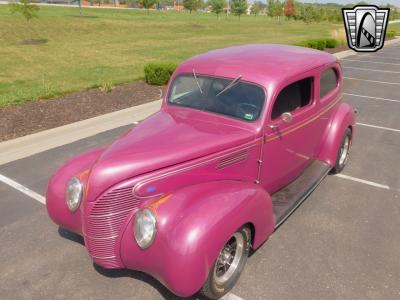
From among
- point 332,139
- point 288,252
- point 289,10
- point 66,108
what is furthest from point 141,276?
point 289,10

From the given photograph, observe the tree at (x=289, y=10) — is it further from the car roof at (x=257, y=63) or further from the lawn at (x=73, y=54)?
the car roof at (x=257, y=63)

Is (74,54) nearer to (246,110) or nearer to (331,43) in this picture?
(331,43)

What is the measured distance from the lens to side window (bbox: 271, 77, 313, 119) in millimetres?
4516

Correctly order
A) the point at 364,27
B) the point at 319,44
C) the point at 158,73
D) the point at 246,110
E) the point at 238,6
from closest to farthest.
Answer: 1. the point at 246,110
2. the point at 158,73
3. the point at 319,44
4. the point at 364,27
5. the point at 238,6

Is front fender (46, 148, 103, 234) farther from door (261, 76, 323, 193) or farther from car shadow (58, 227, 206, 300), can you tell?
door (261, 76, 323, 193)

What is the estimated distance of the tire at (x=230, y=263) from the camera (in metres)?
3.60

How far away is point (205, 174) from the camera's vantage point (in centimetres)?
379

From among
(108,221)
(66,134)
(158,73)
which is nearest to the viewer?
(108,221)

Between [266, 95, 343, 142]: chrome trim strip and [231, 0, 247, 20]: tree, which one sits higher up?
[231, 0, 247, 20]: tree

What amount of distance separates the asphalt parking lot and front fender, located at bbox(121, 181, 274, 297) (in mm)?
671

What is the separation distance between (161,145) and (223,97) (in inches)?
47.9

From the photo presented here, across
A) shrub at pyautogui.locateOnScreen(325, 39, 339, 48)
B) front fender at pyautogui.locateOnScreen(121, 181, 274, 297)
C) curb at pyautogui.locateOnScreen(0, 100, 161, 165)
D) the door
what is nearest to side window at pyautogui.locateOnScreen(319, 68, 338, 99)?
the door

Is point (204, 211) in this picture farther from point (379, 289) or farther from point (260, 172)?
point (379, 289)

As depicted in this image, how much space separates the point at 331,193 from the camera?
5.84 meters
